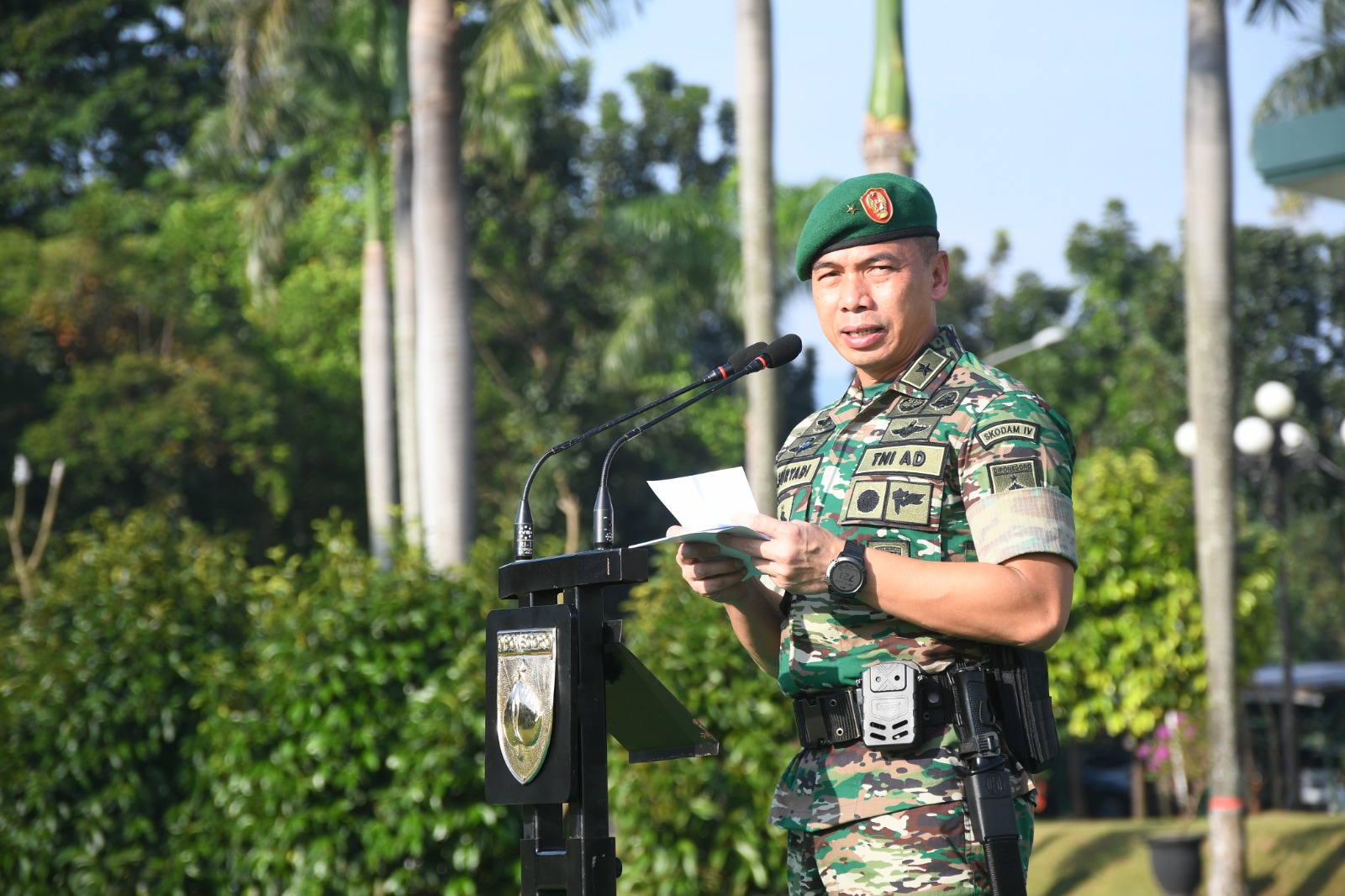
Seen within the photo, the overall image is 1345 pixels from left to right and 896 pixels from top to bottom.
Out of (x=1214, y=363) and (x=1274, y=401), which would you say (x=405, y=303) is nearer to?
(x=1274, y=401)

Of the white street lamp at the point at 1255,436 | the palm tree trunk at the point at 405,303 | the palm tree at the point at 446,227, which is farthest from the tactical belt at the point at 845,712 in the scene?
the palm tree trunk at the point at 405,303

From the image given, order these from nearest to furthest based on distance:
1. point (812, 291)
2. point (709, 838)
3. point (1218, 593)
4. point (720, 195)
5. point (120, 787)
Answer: point (812, 291)
point (709, 838)
point (120, 787)
point (1218, 593)
point (720, 195)

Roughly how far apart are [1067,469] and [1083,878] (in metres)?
8.20

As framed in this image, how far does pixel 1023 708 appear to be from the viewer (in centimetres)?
232

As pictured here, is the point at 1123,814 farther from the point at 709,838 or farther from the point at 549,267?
the point at 709,838

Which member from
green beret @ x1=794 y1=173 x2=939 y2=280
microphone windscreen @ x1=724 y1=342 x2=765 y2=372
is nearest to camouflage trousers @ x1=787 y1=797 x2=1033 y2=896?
microphone windscreen @ x1=724 y1=342 x2=765 y2=372

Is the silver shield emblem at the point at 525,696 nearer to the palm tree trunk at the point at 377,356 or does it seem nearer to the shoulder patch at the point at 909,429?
the shoulder patch at the point at 909,429

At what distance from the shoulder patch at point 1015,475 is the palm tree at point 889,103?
6212 mm

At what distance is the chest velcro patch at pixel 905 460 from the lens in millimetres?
2367

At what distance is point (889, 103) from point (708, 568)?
21.9ft

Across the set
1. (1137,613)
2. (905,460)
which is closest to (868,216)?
(905,460)

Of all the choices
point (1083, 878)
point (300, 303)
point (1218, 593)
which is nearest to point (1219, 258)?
point (1218, 593)

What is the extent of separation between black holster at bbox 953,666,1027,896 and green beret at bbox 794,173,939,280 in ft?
2.50

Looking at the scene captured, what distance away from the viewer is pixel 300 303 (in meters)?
30.0
